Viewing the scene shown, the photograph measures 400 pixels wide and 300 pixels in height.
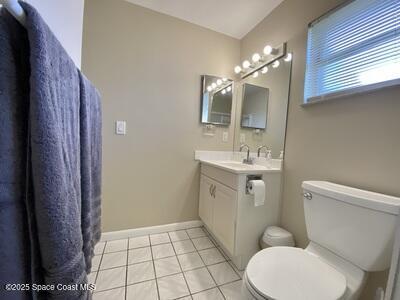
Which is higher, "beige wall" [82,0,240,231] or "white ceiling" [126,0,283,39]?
"white ceiling" [126,0,283,39]

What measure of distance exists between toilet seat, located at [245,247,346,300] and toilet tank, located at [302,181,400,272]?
123mm

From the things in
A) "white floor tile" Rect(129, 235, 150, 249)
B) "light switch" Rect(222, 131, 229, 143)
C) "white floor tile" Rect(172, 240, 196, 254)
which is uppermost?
"light switch" Rect(222, 131, 229, 143)

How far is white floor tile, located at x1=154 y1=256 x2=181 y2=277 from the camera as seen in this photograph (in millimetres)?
1359

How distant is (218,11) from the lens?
5.78 ft

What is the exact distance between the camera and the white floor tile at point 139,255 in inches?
58.7

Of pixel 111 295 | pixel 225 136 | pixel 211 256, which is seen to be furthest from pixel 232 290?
pixel 225 136

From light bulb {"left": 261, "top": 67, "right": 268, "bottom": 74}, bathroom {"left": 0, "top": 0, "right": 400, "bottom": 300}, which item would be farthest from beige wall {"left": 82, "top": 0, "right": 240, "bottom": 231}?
light bulb {"left": 261, "top": 67, "right": 268, "bottom": 74}

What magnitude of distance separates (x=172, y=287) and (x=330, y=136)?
1529mm

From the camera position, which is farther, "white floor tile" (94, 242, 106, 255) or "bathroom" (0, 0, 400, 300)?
"white floor tile" (94, 242, 106, 255)

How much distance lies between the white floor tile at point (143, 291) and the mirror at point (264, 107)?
4.76ft

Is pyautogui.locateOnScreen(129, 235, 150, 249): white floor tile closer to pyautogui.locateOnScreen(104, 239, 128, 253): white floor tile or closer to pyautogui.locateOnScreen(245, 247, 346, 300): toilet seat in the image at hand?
pyautogui.locateOnScreen(104, 239, 128, 253): white floor tile

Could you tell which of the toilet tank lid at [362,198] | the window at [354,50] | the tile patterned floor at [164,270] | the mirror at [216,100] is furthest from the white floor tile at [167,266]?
the window at [354,50]

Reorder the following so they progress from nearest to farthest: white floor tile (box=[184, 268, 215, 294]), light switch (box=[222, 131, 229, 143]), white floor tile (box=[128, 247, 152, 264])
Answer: white floor tile (box=[184, 268, 215, 294]), white floor tile (box=[128, 247, 152, 264]), light switch (box=[222, 131, 229, 143])

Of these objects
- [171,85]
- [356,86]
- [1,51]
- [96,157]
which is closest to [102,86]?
[171,85]
